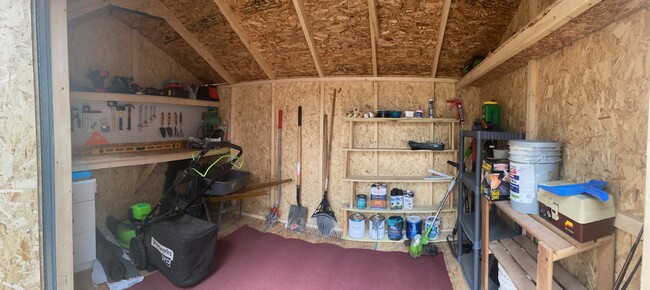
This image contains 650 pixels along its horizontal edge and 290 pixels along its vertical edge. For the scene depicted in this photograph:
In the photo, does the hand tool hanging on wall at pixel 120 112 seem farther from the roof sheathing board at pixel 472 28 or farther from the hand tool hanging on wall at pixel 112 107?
the roof sheathing board at pixel 472 28

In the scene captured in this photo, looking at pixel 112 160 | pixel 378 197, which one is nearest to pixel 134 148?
pixel 112 160

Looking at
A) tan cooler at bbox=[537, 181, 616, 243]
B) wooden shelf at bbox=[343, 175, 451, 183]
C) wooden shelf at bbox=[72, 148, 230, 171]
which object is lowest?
wooden shelf at bbox=[343, 175, 451, 183]

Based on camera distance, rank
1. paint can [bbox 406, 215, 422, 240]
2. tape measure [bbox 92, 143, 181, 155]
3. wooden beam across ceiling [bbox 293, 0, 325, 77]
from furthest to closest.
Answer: paint can [bbox 406, 215, 422, 240] < tape measure [bbox 92, 143, 181, 155] < wooden beam across ceiling [bbox 293, 0, 325, 77]

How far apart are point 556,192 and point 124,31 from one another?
439 centimetres

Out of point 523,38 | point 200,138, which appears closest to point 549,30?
point 523,38

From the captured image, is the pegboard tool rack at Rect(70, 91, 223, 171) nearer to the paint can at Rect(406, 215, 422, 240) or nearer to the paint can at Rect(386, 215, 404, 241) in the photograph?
the paint can at Rect(386, 215, 404, 241)

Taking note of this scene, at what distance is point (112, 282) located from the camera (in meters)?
2.25

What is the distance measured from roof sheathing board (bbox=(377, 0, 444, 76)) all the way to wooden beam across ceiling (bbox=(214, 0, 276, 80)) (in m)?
1.45

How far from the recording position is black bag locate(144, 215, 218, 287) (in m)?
2.16

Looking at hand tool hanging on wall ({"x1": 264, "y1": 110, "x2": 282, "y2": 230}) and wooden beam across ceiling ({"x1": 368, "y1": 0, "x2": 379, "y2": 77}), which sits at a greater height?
wooden beam across ceiling ({"x1": 368, "y1": 0, "x2": 379, "y2": 77})

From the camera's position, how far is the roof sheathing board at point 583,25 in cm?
121

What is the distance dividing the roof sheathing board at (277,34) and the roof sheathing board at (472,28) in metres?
1.54

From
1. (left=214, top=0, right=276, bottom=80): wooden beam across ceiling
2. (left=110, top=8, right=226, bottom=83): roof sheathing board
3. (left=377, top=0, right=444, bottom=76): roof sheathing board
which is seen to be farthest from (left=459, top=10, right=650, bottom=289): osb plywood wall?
(left=110, top=8, right=226, bottom=83): roof sheathing board

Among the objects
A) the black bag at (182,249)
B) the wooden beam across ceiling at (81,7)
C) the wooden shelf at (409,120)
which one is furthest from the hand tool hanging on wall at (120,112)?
the wooden shelf at (409,120)
